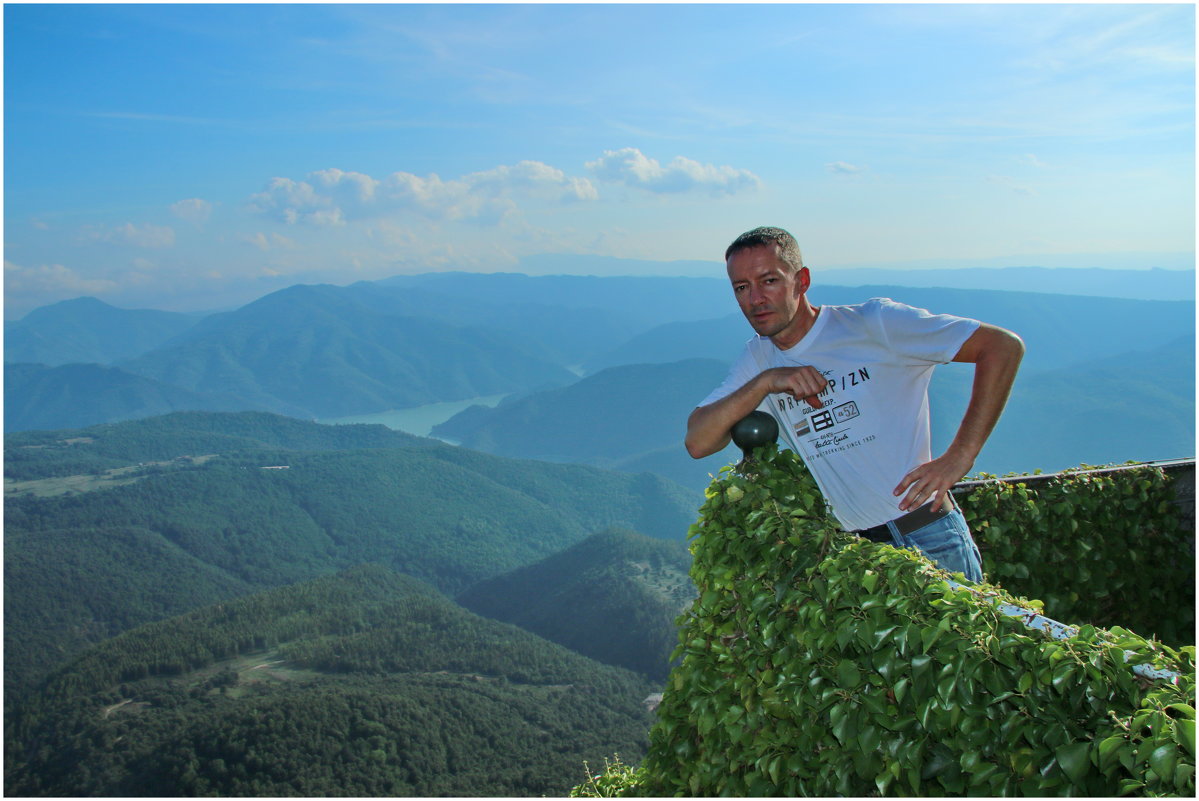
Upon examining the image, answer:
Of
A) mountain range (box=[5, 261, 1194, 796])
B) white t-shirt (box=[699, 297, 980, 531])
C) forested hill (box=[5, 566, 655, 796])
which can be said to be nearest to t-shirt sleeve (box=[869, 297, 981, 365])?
white t-shirt (box=[699, 297, 980, 531])

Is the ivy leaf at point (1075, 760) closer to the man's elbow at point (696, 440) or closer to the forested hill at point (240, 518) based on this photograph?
the man's elbow at point (696, 440)

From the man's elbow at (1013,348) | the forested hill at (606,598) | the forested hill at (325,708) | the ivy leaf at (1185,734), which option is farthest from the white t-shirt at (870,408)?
the forested hill at (606,598)

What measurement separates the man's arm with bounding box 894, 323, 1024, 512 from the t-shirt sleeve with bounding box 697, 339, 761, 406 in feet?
2.06

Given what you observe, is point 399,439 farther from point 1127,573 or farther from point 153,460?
point 1127,573

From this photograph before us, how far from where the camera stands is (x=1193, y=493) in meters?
4.11

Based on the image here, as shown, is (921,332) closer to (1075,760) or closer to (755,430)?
(755,430)

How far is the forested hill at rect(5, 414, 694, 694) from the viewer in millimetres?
83062

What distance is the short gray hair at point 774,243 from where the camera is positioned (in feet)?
9.14

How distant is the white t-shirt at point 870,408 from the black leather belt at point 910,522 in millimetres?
27

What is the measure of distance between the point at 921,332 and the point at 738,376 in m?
0.61

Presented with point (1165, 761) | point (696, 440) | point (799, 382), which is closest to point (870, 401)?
point (799, 382)

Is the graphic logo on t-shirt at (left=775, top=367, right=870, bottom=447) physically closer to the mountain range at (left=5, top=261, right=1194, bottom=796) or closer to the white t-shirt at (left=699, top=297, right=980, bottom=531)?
the white t-shirt at (left=699, top=297, right=980, bottom=531)

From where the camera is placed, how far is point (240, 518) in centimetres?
10806

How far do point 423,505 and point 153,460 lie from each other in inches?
1684
